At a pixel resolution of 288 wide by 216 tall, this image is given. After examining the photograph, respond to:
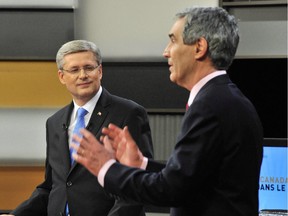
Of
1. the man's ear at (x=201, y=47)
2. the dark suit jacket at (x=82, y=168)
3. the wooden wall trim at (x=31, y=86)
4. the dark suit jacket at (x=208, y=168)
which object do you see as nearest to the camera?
the dark suit jacket at (x=208, y=168)

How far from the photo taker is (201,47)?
1.65 metres

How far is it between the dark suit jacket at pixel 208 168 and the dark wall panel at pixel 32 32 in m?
2.61

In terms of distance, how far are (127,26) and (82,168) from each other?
1.79 metres

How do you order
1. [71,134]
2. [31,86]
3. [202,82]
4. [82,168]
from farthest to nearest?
[31,86]
[71,134]
[82,168]
[202,82]

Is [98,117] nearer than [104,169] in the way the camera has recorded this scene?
No

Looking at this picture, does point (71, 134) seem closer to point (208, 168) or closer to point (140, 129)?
point (140, 129)

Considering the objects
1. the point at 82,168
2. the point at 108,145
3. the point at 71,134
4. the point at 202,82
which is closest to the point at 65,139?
the point at 71,134

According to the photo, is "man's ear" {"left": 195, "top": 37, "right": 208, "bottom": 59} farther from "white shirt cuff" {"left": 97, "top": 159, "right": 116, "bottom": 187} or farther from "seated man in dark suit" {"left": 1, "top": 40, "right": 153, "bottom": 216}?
"seated man in dark suit" {"left": 1, "top": 40, "right": 153, "bottom": 216}

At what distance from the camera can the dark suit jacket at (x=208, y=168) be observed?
154 cm

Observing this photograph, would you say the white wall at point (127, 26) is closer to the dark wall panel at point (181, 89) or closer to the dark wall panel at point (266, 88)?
the dark wall panel at point (181, 89)

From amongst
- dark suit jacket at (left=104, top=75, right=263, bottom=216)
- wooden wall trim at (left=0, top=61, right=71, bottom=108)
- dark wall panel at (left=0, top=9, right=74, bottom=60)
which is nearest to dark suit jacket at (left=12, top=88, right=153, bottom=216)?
dark suit jacket at (left=104, top=75, right=263, bottom=216)

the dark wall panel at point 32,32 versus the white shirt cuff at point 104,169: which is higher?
the dark wall panel at point 32,32

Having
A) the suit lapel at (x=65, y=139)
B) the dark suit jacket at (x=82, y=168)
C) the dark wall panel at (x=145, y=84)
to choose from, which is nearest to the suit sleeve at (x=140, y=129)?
the dark suit jacket at (x=82, y=168)

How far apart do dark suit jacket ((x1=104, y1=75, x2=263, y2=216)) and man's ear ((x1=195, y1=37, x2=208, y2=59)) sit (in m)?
0.09
